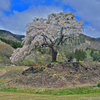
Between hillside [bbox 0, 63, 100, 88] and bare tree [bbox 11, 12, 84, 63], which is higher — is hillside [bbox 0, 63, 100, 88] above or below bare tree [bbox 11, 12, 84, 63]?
below

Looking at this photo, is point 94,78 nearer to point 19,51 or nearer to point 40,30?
point 40,30

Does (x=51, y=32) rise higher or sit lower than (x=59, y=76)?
higher

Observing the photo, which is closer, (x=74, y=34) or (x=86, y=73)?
(x=86, y=73)

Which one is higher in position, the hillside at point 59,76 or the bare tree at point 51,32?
the bare tree at point 51,32

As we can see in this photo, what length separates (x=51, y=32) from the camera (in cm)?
2244

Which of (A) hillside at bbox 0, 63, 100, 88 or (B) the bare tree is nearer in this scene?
(A) hillside at bbox 0, 63, 100, 88

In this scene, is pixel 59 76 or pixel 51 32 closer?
pixel 59 76

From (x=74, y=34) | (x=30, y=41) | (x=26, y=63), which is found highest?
(x=74, y=34)

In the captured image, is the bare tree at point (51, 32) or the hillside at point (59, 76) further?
the bare tree at point (51, 32)

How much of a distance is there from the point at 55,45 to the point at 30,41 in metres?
4.52

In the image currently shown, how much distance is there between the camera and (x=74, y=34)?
22.8 meters

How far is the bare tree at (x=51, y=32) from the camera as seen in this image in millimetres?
22406

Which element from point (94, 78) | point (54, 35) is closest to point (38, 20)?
point (54, 35)

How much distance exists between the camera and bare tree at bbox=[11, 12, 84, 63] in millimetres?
22406
